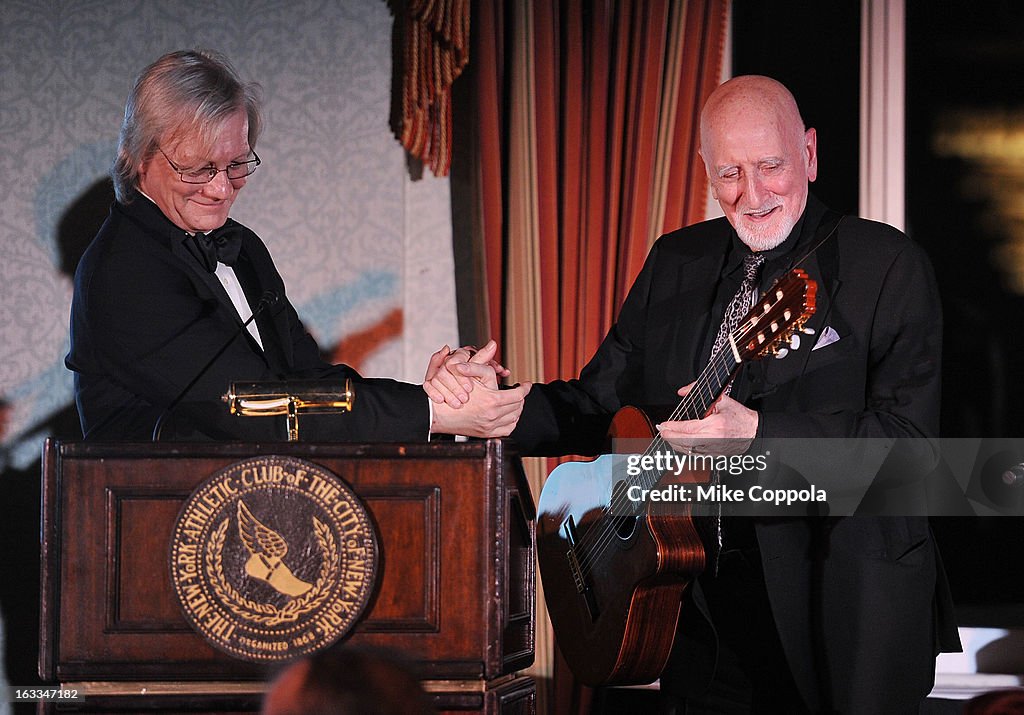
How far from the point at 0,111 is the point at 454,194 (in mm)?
1365

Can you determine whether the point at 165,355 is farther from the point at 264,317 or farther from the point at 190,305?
the point at 264,317

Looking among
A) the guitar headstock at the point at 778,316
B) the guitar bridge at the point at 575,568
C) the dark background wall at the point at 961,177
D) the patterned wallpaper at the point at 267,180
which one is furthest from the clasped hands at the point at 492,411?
the dark background wall at the point at 961,177

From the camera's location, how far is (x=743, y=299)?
2.49 metres

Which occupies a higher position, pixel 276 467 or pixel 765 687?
pixel 276 467

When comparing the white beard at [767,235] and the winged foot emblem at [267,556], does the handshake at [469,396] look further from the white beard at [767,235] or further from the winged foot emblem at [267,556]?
the winged foot emblem at [267,556]

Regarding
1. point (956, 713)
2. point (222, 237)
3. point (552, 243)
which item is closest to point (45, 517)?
point (222, 237)

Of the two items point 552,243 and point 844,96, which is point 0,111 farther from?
point 844,96

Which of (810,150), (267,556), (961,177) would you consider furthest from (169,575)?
(961,177)

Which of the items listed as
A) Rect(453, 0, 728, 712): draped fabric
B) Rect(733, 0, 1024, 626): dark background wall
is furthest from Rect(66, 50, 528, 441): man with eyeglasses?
Rect(733, 0, 1024, 626): dark background wall

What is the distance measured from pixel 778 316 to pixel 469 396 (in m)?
0.66

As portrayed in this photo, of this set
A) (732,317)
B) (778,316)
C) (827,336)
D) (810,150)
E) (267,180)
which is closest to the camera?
(778,316)

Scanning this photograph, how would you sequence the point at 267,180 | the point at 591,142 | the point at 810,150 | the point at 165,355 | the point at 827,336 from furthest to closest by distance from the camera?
the point at 267,180
the point at 591,142
the point at 810,150
the point at 827,336
the point at 165,355

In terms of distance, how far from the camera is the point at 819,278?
2400 millimetres

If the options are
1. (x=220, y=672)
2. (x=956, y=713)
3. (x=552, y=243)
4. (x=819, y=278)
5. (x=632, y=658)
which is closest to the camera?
(x=220, y=672)
